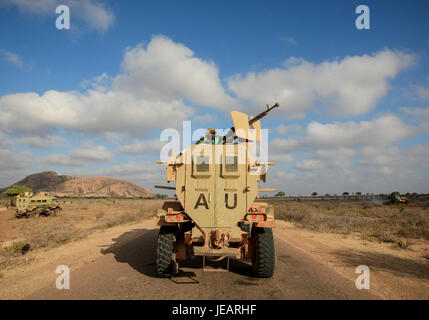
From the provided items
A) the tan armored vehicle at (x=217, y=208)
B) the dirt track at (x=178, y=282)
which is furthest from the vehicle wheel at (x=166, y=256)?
the dirt track at (x=178, y=282)

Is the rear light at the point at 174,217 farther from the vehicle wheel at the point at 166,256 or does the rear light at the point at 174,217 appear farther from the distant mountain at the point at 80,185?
the distant mountain at the point at 80,185

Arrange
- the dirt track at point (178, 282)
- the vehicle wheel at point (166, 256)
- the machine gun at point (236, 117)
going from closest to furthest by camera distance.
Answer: the dirt track at point (178, 282)
the vehicle wheel at point (166, 256)
the machine gun at point (236, 117)

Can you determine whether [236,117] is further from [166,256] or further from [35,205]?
[35,205]

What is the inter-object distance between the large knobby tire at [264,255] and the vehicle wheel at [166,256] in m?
1.86

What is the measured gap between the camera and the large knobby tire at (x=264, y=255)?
19.5 feet

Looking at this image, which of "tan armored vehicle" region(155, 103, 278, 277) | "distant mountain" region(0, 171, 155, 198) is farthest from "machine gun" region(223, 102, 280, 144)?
"distant mountain" region(0, 171, 155, 198)

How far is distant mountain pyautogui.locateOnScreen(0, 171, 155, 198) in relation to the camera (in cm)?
15100

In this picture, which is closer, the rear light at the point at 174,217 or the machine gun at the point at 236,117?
the rear light at the point at 174,217

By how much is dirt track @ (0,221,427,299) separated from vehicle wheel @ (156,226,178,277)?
19cm

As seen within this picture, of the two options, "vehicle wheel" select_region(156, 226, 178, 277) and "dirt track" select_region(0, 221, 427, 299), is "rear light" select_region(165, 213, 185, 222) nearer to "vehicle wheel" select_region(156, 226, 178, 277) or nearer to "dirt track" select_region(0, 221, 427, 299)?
"vehicle wheel" select_region(156, 226, 178, 277)

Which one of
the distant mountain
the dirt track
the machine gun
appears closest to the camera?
the dirt track

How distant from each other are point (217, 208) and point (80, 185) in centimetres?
17183
